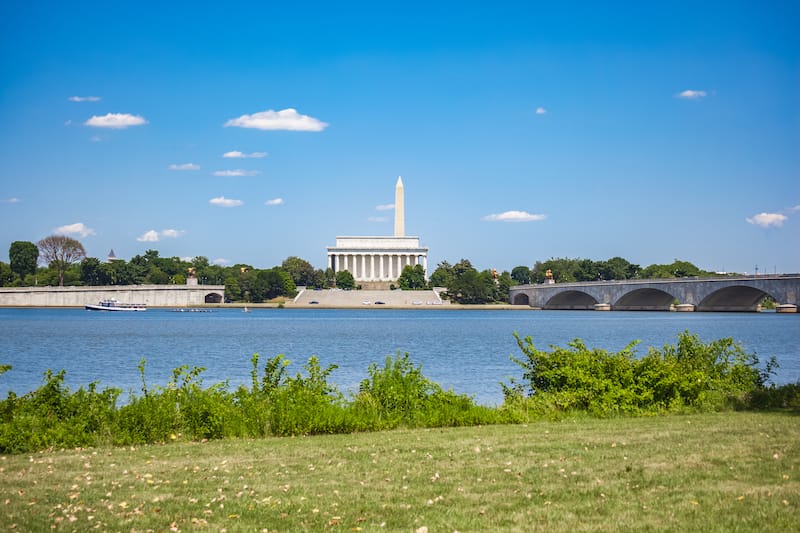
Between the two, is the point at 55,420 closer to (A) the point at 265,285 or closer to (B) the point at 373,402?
(B) the point at 373,402

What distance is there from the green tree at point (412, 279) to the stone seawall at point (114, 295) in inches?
1511

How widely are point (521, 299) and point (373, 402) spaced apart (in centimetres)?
15143

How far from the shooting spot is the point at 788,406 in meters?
18.5

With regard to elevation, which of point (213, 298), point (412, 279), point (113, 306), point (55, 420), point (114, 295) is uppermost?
point (412, 279)

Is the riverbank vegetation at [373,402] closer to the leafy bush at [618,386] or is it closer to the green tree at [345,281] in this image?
the leafy bush at [618,386]

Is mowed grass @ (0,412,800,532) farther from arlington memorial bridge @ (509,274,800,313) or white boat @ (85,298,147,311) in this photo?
white boat @ (85,298,147,311)

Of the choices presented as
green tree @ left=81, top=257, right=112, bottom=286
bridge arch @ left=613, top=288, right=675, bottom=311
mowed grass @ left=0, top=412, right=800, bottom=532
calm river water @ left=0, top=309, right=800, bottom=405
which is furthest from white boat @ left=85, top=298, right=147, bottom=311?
mowed grass @ left=0, top=412, right=800, bottom=532

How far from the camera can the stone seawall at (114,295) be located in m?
148

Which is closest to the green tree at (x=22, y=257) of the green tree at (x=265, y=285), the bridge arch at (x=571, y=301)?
the green tree at (x=265, y=285)

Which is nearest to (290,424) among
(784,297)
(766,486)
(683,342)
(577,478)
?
(577,478)

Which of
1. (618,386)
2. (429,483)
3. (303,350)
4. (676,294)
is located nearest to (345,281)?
(676,294)

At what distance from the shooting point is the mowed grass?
924 cm

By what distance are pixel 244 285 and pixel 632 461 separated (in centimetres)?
16186

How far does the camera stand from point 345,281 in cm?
18388
